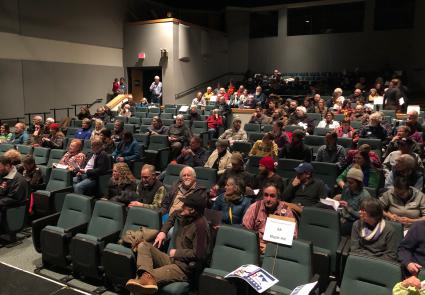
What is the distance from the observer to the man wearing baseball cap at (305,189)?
382 cm

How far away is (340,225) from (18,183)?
3488mm

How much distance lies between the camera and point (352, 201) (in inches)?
139

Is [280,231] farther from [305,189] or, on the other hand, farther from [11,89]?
[11,89]

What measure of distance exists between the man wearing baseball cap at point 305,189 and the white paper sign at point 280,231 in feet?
3.42

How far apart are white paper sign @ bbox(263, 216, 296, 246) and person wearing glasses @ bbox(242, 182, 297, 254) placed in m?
0.29

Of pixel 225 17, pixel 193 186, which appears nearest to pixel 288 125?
pixel 193 186

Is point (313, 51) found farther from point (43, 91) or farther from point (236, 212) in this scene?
point (236, 212)

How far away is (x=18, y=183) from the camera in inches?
168

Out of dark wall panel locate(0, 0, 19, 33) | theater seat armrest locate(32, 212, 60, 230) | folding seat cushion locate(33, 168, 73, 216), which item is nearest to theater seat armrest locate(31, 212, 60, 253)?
theater seat armrest locate(32, 212, 60, 230)

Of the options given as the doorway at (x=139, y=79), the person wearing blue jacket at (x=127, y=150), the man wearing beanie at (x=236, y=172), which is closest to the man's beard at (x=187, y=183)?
the man wearing beanie at (x=236, y=172)

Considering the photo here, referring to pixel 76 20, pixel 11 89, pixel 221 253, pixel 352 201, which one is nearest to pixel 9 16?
pixel 11 89

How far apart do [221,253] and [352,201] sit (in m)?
1.40

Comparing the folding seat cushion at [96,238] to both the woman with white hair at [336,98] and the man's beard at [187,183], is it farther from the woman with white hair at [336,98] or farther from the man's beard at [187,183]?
the woman with white hair at [336,98]

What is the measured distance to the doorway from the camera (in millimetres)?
14234
